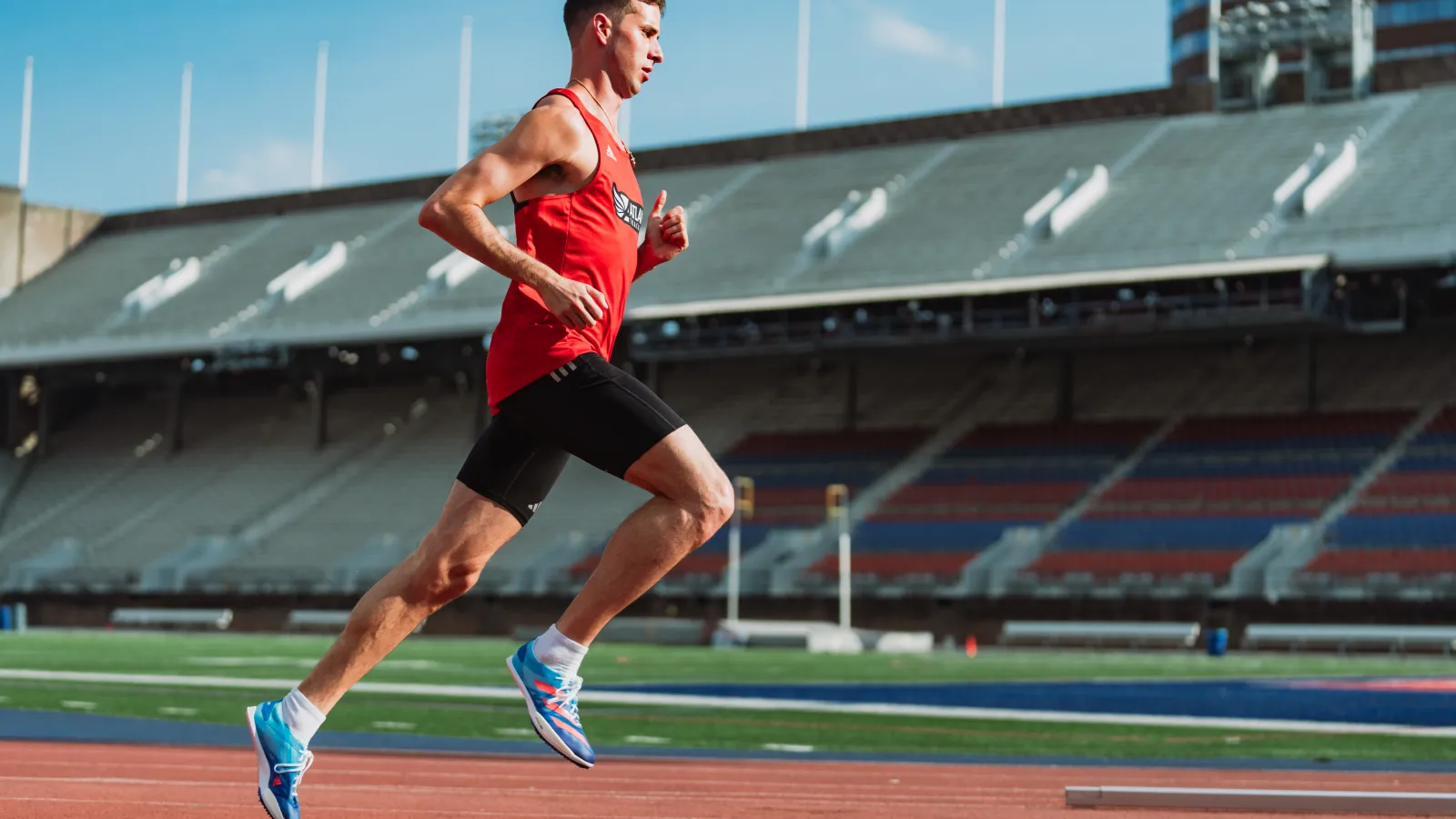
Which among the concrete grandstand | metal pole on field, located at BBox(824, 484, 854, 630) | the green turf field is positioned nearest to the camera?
the green turf field

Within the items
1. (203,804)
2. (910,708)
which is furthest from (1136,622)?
(203,804)

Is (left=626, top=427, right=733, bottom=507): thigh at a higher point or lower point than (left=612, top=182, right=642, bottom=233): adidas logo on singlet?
lower

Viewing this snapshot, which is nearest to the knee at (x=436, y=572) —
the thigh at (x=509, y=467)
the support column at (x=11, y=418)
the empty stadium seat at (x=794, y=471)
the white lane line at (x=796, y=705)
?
the thigh at (x=509, y=467)

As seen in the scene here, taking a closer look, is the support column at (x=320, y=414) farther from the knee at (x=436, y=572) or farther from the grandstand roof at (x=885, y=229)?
the knee at (x=436, y=572)

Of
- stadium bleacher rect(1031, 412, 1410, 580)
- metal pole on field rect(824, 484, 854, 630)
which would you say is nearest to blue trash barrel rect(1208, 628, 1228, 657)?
stadium bleacher rect(1031, 412, 1410, 580)

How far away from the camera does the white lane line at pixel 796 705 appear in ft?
38.1

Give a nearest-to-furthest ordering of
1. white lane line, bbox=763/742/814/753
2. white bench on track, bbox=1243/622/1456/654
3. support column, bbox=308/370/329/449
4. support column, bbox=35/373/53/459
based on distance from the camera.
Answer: white lane line, bbox=763/742/814/753
white bench on track, bbox=1243/622/1456/654
support column, bbox=308/370/329/449
support column, bbox=35/373/53/459

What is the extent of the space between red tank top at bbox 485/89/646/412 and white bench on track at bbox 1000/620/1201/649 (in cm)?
2890

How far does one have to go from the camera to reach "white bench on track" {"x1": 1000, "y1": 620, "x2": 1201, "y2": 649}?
32.7 metres

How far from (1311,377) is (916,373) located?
954cm

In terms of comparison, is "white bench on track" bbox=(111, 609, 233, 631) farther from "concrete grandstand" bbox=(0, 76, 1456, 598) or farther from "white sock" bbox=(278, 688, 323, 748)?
"white sock" bbox=(278, 688, 323, 748)

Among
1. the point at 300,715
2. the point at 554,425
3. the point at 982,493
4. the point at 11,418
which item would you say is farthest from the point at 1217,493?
the point at 11,418

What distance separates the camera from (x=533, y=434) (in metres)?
4.91

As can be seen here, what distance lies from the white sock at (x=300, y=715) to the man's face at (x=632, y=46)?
6.07 ft
